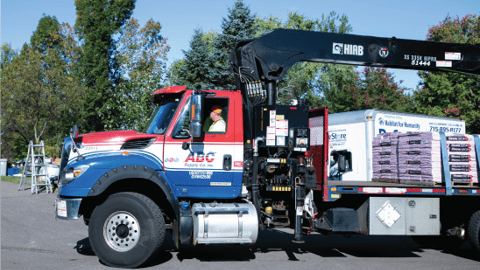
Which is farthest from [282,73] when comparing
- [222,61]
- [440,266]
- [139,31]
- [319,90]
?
[319,90]

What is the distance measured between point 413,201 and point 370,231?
1.00 metres

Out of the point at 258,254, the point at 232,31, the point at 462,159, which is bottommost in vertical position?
the point at 258,254

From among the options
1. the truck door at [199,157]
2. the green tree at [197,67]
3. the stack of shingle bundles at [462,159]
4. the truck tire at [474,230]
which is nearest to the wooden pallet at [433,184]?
the stack of shingle bundles at [462,159]

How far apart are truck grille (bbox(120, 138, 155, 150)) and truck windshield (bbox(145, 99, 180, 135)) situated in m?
0.25

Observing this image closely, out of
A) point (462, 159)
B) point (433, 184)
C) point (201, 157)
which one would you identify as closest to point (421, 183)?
point (433, 184)

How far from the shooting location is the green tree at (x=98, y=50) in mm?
33750

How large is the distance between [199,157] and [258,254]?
2320 millimetres

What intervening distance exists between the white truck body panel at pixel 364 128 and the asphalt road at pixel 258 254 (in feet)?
10.9

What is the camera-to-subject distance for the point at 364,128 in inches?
551

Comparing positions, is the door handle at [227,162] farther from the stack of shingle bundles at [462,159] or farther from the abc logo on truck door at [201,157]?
the stack of shingle bundles at [462,159]

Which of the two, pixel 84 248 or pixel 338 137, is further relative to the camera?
pixel 338 137

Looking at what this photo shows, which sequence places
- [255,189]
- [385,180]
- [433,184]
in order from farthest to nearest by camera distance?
[385,180] < [433,184] < [255,189]

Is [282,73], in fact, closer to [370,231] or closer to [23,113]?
[370,231]

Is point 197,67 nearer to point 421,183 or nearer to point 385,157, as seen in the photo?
point 385,157
